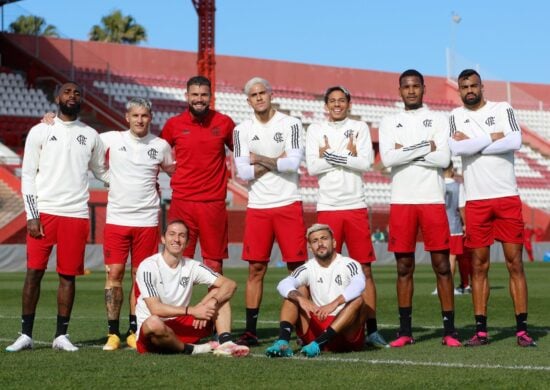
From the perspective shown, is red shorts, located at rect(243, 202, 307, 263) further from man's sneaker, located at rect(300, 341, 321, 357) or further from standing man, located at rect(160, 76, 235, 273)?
man's sneaker, located at rect(300, 341, 321, 357)

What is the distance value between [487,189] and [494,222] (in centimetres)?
31

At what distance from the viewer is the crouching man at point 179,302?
29.1ft

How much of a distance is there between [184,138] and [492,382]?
4.13 m

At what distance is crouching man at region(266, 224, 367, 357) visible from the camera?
8.78 m

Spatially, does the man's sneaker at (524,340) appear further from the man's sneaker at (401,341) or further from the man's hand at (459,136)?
the man's hand at (459,136)

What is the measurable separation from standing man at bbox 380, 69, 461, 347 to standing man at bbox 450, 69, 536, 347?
209mm

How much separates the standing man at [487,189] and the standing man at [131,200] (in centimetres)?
269

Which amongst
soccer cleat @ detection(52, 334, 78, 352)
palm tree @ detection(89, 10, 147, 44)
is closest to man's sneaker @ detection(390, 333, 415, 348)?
soccer cleat @ detection(52, 334, 78, 352)

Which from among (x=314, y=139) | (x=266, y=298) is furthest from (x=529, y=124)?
(x=314, y=139)

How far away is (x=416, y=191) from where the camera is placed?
9.81 m

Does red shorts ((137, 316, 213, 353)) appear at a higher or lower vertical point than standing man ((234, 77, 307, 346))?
lower

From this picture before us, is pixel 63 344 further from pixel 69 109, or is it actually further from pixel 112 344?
pixel 69 109

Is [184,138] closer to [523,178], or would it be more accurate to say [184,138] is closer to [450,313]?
[450,313]

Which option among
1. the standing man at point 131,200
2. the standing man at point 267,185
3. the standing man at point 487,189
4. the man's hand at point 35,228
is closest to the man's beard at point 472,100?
the standing man at point 487,189
